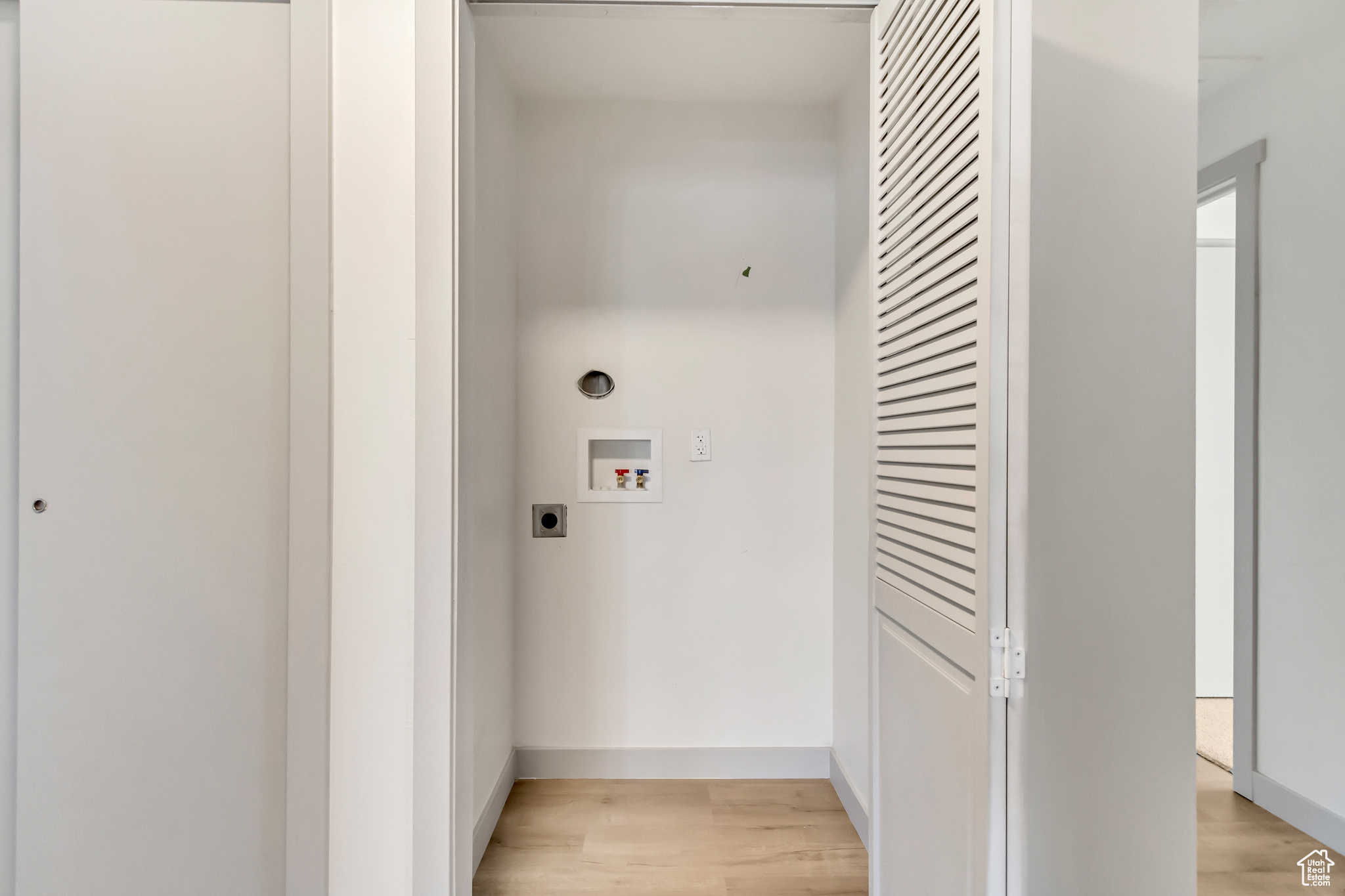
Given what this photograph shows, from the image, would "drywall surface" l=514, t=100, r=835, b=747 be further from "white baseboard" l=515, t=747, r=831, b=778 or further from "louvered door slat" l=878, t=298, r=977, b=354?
"louvered door slat" l=878, t=298, r=977, b=354

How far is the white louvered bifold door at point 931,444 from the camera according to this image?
955 millimetres

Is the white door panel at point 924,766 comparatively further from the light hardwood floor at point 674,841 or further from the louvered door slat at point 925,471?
the light hardwood floor at point 674,841

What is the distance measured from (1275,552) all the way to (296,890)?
179 cm

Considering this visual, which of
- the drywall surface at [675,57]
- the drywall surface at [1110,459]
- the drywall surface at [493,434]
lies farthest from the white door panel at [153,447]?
the drywall surface at [1110,459]

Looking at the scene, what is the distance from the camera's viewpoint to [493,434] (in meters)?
1.93

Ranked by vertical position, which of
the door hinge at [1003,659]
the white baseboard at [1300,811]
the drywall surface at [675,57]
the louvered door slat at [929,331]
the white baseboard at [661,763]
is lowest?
the white baseboard at [661,763]

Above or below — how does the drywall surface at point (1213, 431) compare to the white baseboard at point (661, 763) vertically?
above

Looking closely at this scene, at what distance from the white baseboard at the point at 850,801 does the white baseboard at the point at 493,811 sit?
1.05 metres

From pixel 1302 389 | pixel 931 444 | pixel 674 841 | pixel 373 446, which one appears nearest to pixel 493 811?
pixel 674 841

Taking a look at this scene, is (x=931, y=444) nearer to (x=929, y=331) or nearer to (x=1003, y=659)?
(x=929, y=331)

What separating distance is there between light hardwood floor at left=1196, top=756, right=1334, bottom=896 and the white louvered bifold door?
Answer: 0.34 metres

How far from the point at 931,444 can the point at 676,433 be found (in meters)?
1.24

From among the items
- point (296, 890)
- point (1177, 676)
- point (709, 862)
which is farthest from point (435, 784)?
point (1177, 676)

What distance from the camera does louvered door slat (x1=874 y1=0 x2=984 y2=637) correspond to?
3.22 feet
